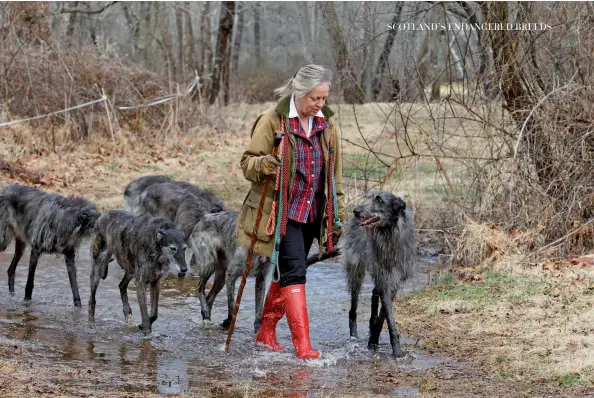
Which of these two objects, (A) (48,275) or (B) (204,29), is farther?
(B) (204,29)

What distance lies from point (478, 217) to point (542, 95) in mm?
1699

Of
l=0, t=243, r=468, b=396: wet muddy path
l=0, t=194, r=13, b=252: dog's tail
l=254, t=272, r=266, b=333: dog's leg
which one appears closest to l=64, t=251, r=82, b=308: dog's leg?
l=0, t=243, r=468, b=396: wet muddy path

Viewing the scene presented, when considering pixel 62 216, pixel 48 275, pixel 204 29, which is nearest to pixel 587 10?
pixel 62 216

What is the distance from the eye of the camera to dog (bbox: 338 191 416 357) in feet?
23.3

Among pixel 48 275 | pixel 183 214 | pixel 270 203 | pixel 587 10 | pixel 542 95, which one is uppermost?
pixel 587 10

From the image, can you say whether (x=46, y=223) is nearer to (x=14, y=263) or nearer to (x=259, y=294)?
(x=14, y=263)

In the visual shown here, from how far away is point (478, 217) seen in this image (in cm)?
1092

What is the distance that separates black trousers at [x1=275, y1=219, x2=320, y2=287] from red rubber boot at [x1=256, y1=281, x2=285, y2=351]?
33 centimetres

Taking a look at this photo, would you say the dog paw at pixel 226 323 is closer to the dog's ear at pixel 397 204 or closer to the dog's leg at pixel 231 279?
the dog's leg at pixel 231 279

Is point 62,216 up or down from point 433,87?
down

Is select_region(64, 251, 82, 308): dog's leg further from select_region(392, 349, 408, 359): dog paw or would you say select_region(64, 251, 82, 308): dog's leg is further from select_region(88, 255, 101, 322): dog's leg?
select_region(392, 349, 408, 359): dog paw

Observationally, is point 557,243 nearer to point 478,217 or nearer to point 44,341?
point 478,217

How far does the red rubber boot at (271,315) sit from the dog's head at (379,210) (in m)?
0.88

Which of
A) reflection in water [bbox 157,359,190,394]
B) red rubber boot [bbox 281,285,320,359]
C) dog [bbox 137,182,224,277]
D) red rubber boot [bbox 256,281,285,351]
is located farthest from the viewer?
dog [bbox 137,182,224,277]
